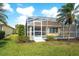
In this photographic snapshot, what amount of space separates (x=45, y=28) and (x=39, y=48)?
0.47 meters

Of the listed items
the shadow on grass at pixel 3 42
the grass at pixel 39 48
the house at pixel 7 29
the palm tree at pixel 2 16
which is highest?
the palm tree at pixel 2 16

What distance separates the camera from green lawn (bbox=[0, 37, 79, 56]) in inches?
313

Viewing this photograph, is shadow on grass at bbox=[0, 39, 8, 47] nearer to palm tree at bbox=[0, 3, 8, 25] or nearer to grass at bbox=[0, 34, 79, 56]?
grass at bbox=[0, 34, 79, 56]

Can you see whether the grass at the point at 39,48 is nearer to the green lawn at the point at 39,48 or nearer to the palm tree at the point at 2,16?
the green lawn at the point at 39,48

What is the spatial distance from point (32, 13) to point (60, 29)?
0.71 meters

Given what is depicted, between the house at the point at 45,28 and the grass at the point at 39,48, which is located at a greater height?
the house at the point at 45,28

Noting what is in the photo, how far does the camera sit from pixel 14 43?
8.07 metres

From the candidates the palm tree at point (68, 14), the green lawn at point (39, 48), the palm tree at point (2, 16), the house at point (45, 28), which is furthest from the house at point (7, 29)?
the palm tree at point (68, 14)

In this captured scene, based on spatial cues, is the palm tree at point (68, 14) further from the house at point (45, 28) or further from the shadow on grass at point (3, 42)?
the shadow on grass at point (3, 42)

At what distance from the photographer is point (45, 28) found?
8086 millimetres

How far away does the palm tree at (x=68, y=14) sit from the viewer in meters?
7.97

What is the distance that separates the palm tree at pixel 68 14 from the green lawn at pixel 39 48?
0.48m

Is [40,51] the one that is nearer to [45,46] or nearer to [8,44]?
[45,46]

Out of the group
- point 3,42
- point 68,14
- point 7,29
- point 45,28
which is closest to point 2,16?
point 7,29
